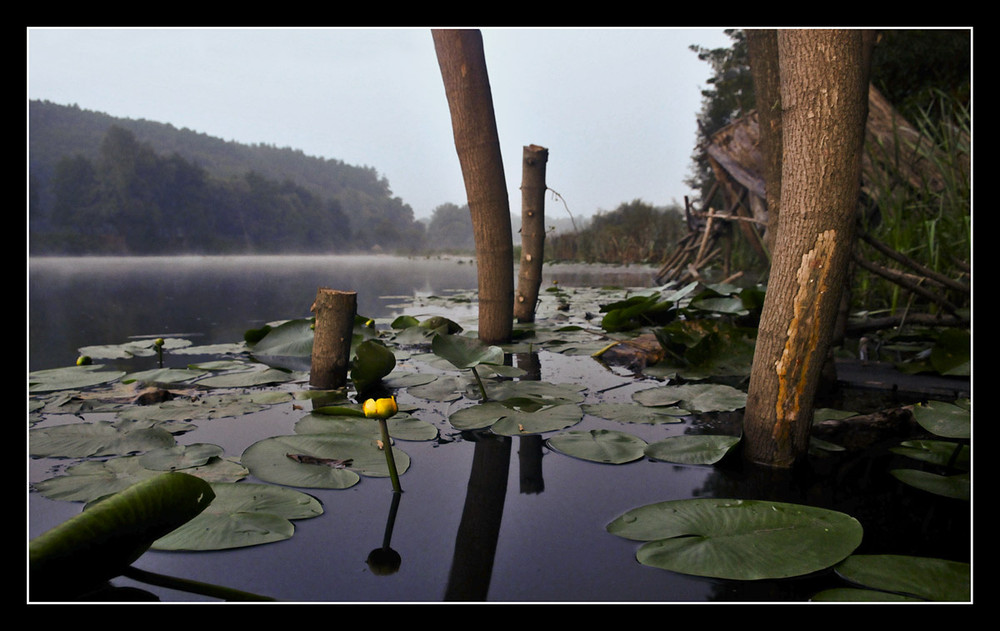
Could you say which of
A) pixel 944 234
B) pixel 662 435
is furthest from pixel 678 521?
pixel 944 234

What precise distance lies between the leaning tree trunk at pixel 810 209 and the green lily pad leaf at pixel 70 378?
1993 mm

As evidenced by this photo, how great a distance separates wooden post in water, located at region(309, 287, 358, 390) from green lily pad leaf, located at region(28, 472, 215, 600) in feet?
3.67

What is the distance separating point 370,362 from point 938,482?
4.59ft

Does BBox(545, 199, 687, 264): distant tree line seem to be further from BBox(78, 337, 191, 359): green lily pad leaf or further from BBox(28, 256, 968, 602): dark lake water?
BBox(28, 256, 968, 602): dark lake water

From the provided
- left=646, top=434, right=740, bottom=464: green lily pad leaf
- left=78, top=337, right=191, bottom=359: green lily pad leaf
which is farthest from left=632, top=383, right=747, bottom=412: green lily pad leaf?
left=78, top=337, right=191, bottom=359: green lily pad leaf

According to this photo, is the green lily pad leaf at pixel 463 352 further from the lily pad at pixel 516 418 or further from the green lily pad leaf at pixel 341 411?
the green lily pad leaf at pixel 341 411

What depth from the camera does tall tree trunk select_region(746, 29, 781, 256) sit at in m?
2.21

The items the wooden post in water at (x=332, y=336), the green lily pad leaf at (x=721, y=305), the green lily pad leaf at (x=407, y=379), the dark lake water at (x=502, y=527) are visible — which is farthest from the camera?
the green lily pad leaf at (x=721, y=305)

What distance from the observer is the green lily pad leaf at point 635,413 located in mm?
1560

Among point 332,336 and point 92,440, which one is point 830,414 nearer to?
point 332,336

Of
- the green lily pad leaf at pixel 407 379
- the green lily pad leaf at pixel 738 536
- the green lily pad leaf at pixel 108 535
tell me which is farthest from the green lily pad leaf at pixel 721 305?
the green lily pad leaf at pixel 108 535
